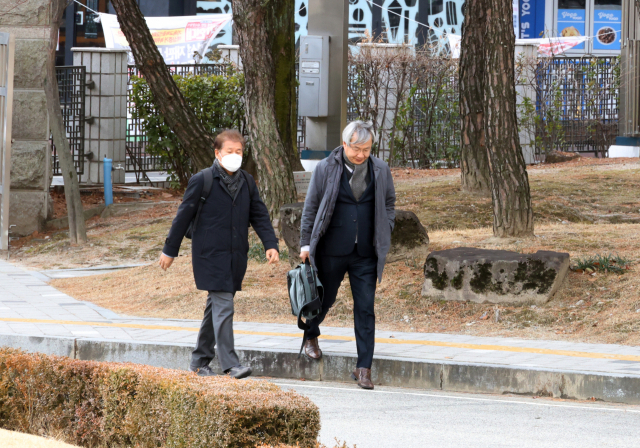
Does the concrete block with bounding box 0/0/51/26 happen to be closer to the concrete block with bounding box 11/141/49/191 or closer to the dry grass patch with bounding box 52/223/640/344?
the concrete block with bounding box 11/141/49/191

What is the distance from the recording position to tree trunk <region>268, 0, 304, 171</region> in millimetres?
12812

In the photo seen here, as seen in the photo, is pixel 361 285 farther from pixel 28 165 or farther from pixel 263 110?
pixel 28 165

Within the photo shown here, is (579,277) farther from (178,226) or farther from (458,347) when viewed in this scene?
(178,226)

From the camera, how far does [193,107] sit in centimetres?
1770

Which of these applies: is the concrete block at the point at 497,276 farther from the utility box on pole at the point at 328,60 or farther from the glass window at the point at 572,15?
→ the glass window at the point at 572,15

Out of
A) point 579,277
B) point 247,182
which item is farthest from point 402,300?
point 247,182

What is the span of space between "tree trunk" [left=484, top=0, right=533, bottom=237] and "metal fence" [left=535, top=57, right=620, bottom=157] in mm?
10296

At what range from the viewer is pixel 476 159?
45.3 feet

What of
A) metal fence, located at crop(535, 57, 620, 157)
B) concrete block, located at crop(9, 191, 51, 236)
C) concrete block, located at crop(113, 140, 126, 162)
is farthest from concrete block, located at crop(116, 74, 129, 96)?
metal fence, located at crop(535, 57, 620, 157)

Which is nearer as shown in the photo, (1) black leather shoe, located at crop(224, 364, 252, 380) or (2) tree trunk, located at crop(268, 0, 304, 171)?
(1) black leather shoe, located at crop(224, 364, 252, 380)

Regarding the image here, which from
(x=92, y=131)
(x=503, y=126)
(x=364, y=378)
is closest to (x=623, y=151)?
(x=503, y=126)

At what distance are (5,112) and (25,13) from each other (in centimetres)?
306

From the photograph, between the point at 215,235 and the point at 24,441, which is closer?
the point at 24,441

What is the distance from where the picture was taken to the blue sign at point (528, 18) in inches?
1319
